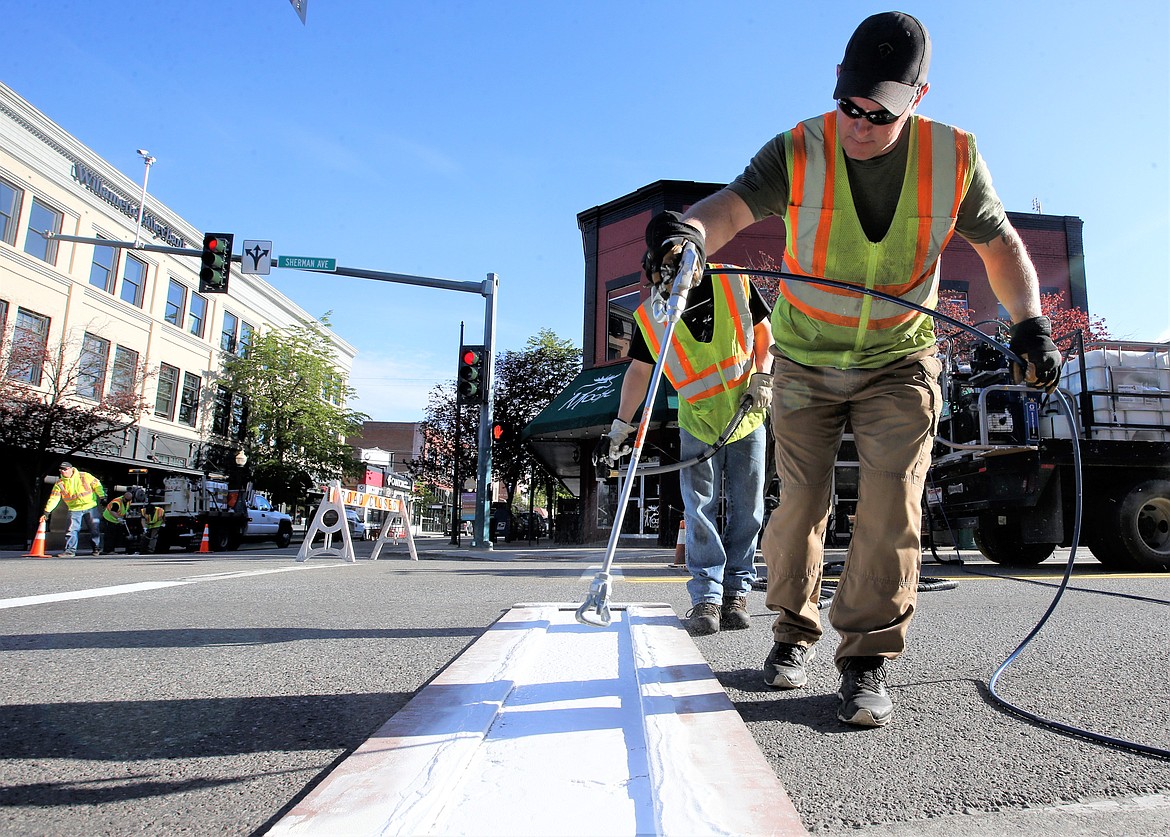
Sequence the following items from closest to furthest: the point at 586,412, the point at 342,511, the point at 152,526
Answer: the point at 342,511
the point at 152,526
the point at 586,412

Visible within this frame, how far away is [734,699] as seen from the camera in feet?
7.23

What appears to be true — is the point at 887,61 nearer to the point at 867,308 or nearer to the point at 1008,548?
the point at 867,308

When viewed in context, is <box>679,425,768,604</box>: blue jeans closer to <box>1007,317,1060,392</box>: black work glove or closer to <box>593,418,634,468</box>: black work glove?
<box>593,418,634,468</box>: black work glove

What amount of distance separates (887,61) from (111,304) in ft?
93.5

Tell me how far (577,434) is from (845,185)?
17912 millimetres

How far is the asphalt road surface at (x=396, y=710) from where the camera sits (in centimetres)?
138

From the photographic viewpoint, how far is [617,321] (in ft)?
70.0

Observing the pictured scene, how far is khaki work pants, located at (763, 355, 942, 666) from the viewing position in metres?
2.21

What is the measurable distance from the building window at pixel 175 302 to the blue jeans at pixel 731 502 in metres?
29.5

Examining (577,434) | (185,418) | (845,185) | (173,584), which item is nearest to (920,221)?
(845,185)

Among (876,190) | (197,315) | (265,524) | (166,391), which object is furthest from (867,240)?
(197,315)

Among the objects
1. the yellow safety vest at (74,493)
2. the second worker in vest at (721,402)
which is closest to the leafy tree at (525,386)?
the yellow safety vest at (74,493)

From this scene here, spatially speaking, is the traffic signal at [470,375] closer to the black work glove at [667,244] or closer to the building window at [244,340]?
the black work glove at [667,244]

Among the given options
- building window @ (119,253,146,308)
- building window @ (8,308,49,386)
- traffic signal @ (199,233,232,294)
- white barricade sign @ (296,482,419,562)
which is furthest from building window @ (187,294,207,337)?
white barricade sign @ (296,482,419,562)
